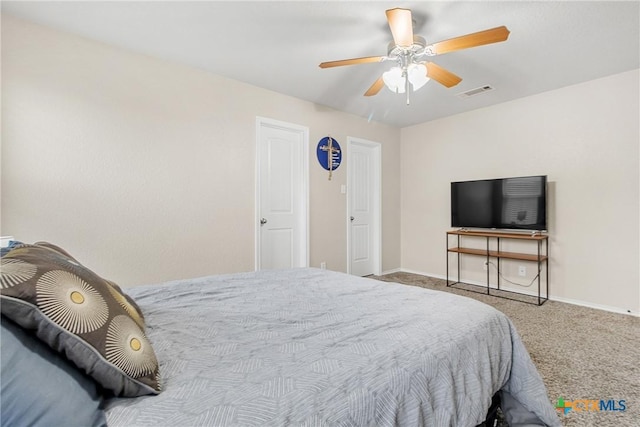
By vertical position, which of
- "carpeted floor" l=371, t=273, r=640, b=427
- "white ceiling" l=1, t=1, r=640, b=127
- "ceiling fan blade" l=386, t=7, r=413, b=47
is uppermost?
"white ceiling" l=1, t=1, r=640, b=127

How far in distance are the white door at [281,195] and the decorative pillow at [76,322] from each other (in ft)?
8.71

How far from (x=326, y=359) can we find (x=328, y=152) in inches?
134

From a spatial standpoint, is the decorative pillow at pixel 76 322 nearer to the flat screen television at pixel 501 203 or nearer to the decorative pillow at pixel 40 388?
the decorative pillow at pixel 40 388

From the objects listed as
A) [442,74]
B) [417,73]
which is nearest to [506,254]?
[442,74]

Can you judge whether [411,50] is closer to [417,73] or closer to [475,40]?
[417,73]

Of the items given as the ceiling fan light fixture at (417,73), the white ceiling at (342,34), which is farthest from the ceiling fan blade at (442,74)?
the white ceiling at (342,34)

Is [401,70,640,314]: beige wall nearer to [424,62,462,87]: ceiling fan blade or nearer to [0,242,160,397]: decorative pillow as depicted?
[424,62,462,87]: ceiling fan blade

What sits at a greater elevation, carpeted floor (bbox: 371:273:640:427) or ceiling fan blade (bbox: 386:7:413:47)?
ceiling fan blade (bbox: 386:7:413:47)

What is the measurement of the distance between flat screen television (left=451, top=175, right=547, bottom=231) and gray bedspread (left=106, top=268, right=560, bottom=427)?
2700 millimetres

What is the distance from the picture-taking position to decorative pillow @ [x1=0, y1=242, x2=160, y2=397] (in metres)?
0.67

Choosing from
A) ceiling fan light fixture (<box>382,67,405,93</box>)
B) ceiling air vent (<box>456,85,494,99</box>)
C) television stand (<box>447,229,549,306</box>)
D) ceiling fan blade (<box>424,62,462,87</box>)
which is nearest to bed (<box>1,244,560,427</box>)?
ceiling fan light fixture (<box>382,67,405,93</box>)

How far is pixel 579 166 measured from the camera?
3.41 metres

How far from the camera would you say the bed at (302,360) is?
714 millimetres

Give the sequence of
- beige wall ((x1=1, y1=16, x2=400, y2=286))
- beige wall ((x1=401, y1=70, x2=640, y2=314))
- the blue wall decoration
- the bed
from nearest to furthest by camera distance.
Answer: the bed → beige wall ((x1=1, y1=16, x2=400, y2=286)) → beige wall ((x1=401, y1=70, x2=640, y2=314)) → the blue wall decoration
